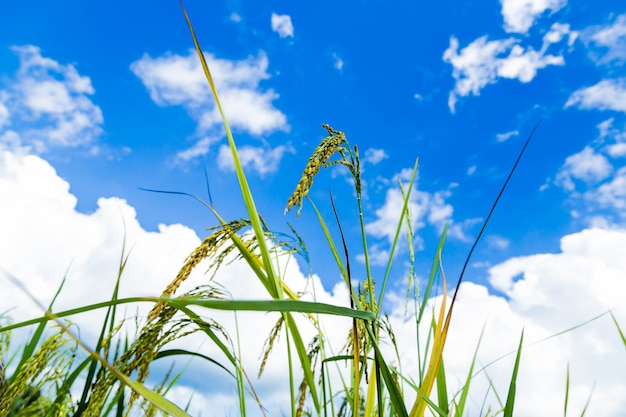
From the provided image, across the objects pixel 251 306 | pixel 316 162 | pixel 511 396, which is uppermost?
pixel 316 162

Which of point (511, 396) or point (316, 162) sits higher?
point (316, 162)

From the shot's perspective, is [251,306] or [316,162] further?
[316,162]

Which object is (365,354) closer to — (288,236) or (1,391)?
(288,236)

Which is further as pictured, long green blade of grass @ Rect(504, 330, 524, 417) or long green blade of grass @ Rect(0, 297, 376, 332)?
long green blade of grass @ Rect(504, 330, 524, 417)

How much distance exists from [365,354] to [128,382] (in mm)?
799

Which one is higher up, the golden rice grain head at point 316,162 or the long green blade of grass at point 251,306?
the golden rice grain head at point 316,162

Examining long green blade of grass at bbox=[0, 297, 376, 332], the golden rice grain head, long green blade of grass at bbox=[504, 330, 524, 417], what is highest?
the golden rice grain head

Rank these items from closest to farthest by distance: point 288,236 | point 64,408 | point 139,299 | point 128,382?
point 128,382 < point 139,299 < point 64,408 < point 288,236

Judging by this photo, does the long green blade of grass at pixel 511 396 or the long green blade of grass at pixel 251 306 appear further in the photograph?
the long green blade of grass at pixel 511 396

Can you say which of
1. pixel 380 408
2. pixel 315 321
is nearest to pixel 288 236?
pixel 315 321

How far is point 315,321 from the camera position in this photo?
1811 millimetres

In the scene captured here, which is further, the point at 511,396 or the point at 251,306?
the point at 511,396

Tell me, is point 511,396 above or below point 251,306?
above

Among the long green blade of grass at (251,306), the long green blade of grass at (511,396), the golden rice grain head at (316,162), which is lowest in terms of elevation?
the long green blade of grass at (251,306)
